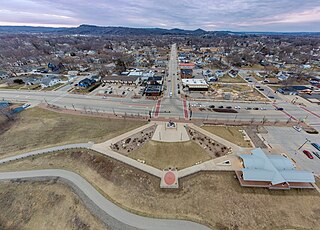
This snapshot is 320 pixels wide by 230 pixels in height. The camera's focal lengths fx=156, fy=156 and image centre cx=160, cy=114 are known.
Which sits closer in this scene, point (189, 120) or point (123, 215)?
point (123, 215)

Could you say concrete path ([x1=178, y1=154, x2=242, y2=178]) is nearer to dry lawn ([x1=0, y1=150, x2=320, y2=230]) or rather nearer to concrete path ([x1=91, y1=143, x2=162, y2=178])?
dry lawn ([x1=0, y1=150, x2=320, y2=230])

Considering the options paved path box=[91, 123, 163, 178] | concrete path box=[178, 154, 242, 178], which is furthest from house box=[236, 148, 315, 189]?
paved path box=[91, 123, 163, 178]

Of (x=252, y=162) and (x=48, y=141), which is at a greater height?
(x=252, y=162)

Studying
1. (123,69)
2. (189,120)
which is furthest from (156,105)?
(123,69)

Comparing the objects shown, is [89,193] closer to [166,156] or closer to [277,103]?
[166,156]

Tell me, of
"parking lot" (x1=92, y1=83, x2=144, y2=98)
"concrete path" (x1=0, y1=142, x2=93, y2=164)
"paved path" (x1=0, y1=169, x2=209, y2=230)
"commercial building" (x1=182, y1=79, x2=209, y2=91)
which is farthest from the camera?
"commercial building" (x1=182, y1=79, x2=209, y2=91)

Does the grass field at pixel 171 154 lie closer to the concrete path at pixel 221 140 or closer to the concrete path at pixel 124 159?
the concrete path at pixel 124 159

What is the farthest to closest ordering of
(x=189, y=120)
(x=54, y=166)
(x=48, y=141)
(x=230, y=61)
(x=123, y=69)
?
1. (x=230, y=61)
2. (x=123, y=69)
3. (x=189, y=120)
4. (x=48, y=141)
5. (x=54, y=166)

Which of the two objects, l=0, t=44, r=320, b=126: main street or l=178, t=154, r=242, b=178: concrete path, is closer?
l=178, t=154, r=242, b=178: concrete path
